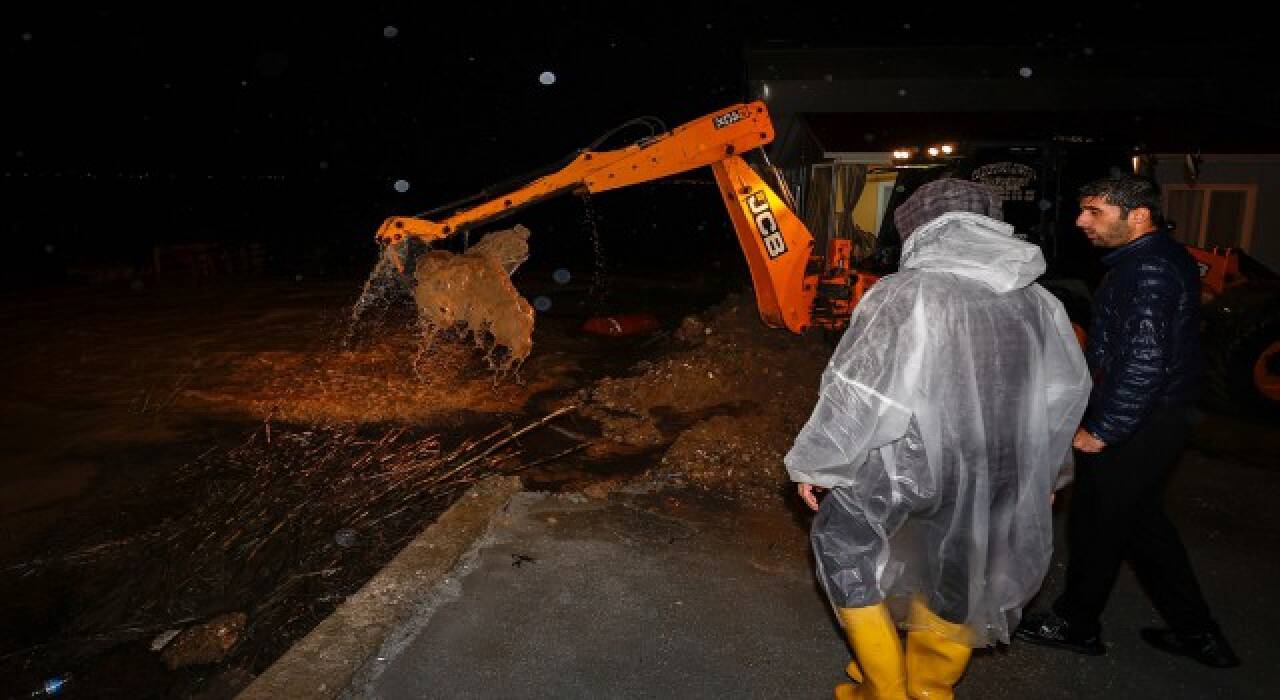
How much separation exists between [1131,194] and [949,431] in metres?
1.41

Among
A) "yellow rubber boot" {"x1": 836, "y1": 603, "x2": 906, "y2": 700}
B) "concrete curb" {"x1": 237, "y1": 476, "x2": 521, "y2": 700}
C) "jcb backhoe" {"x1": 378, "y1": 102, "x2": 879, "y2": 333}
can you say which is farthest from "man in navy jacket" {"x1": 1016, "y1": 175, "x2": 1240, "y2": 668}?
"jcb backhoe" {"x1": 378, "y1": 102, "x2": 879, "y2": 333}

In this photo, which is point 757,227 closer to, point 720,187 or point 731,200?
point 731,200

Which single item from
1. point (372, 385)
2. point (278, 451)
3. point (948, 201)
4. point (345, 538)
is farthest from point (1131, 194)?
point (372, 385)

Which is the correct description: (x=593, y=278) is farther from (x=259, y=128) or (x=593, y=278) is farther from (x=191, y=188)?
(x=259, y=128)

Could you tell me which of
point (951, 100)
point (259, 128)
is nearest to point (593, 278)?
point (951, 100)

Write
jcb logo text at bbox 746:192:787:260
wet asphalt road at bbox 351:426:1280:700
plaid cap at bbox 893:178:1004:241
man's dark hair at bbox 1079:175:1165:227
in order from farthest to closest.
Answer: jcb logo text at bbox 746:192:787:260
wet asphalt road at bbox 351:426:1280:700
man's dark hair at bbox 1079:175:1165:227
plaid cap at bbox 893:178:1004:241

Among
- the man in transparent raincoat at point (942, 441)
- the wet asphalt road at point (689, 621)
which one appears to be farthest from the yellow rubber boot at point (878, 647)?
the wet asphalt road at point (689, 621)

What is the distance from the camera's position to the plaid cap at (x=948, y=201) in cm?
260

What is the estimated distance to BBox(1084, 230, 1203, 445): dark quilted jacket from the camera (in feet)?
9.77

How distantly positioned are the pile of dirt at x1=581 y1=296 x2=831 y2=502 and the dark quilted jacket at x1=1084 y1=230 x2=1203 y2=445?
254cm

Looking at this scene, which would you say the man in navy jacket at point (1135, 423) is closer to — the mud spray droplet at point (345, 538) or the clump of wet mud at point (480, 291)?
the mud spray droplet at point (345, 538)

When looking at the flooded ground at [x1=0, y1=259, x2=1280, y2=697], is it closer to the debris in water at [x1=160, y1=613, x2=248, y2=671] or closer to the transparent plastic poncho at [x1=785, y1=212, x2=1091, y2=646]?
the debris in water at [x1=160, y1=613, x2=248, y2=671]

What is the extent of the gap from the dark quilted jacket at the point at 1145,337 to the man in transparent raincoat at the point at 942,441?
1.54ft

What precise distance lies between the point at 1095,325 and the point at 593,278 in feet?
55.7
